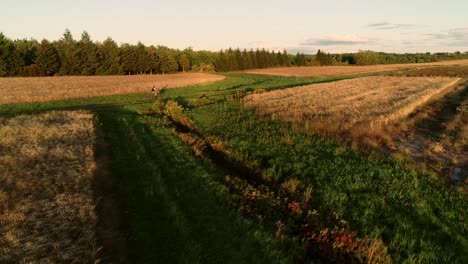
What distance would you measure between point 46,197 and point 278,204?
23.2 ft

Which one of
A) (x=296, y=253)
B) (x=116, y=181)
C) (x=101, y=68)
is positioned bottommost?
(x=296, y=253)

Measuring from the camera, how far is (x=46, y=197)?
34.6 feet

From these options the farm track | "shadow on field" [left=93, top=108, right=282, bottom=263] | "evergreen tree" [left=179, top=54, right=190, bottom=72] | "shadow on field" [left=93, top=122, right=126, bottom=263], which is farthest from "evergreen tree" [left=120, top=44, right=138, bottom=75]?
"shadow on field" [left=93, top=122, right=126, bottom=263]

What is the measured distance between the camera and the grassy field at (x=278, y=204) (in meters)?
8.30

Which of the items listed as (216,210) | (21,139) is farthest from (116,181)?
(21,139)

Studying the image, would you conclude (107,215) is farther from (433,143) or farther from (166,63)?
(166,63)

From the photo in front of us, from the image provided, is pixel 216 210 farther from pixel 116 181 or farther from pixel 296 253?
pixel 116 181

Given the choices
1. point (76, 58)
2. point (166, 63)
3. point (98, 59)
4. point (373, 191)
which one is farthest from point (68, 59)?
point (373, 191)

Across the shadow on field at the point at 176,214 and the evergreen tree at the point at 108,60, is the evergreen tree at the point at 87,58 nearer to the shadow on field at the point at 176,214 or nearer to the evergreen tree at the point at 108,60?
the evergreen tree at the point at 108,60

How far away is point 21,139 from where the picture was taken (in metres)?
17.8

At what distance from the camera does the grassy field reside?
8.30 m

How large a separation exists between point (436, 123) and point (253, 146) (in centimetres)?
1494

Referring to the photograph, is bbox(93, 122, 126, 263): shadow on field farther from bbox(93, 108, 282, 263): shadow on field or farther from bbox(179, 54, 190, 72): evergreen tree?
bbox(179, 54, 190, 72): evergreen tree

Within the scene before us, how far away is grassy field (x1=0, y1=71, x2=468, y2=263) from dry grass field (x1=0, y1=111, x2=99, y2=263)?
1.01 m
